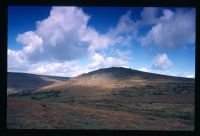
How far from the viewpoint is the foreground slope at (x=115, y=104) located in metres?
6.06

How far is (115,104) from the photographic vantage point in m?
9.73

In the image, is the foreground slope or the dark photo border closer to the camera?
the dark photo border

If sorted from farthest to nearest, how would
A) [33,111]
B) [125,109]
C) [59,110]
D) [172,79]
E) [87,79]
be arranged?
[87,79] < [172,79] < [125,109] < [59,110] < [33,111]

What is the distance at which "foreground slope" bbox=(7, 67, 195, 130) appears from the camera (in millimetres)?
6064

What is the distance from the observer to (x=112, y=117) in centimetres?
783

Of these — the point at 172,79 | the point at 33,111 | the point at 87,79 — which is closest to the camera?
the point at 33,111

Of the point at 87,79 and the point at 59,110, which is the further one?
the point at 87,79
